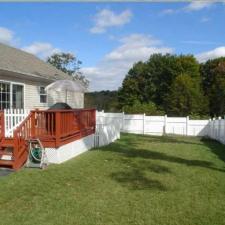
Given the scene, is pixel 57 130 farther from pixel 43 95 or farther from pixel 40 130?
pixel 43 95

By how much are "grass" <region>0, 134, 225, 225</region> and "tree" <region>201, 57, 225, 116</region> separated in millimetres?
36535

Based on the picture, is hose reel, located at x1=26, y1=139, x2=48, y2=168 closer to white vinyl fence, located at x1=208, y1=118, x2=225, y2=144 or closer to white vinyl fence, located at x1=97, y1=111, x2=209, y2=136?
white vinyl fence, located at x1=208, y1=118, x2=225, y2=144

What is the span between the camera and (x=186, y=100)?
43.4 metres

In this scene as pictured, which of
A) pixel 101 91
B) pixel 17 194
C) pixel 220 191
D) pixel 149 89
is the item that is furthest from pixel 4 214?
pixel 101 91

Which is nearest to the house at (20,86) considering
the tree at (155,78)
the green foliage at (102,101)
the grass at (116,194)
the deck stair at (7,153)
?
the deck stair at (7,153)

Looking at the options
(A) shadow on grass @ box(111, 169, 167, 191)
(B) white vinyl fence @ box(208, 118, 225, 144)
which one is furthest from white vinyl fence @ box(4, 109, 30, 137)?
(B) white vinyl fence @ box(208, 118, 225, 144)

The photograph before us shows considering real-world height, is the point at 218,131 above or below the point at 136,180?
above

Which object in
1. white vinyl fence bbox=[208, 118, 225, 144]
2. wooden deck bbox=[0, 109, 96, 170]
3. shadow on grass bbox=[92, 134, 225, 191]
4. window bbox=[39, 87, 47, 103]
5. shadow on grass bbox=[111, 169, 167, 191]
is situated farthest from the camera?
window bbox=[39, 87, 47, 103]

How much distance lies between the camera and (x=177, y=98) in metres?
44.0

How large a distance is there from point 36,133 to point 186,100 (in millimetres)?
34990

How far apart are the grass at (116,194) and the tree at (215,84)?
36535 millimetres

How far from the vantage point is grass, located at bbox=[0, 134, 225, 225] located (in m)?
5.61

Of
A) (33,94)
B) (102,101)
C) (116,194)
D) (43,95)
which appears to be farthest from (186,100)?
(116,194)

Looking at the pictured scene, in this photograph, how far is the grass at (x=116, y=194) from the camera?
5605 millimetres
